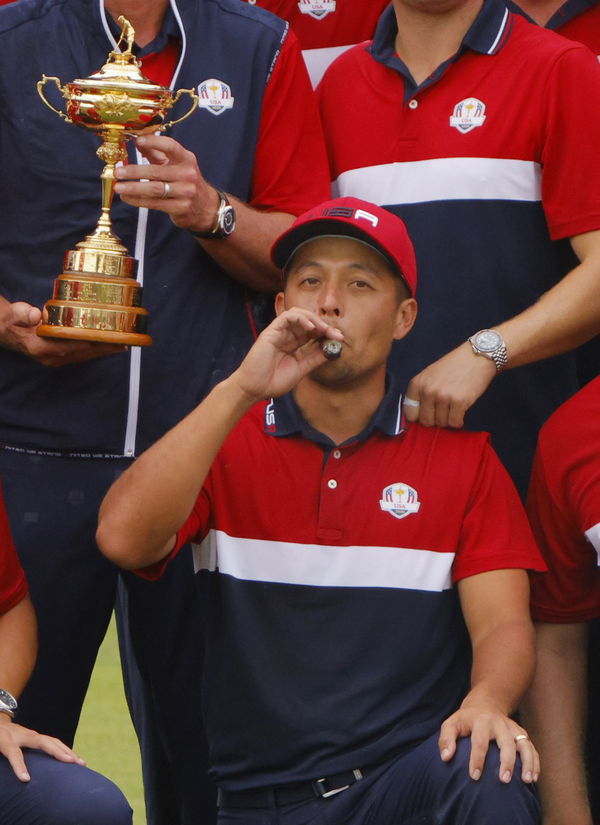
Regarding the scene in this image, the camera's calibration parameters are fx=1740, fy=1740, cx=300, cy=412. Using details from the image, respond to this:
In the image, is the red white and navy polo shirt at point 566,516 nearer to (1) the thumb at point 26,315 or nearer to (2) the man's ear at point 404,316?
(2) the man's ear at point 404,316

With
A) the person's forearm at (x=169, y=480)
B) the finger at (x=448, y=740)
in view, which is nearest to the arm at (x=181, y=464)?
the person's forearm at (x=169, y=480)

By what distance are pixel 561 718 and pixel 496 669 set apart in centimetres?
41

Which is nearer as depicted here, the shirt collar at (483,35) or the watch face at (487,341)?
the watch face at (487,341)

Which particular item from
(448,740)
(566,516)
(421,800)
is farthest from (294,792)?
(566,516)

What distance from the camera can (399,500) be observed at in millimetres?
3682

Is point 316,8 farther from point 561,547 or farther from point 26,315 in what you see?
point 561,547

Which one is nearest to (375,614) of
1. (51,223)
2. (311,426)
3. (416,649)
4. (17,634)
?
(416,649)

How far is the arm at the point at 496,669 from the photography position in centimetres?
330

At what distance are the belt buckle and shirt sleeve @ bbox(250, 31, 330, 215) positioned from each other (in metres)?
1.34

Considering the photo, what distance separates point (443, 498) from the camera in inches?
145

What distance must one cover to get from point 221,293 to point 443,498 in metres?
0.77

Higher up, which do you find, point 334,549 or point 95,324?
point 95,324

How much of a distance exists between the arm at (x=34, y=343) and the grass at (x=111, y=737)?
2004 millimetres

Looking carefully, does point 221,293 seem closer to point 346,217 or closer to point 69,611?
point 346,217
